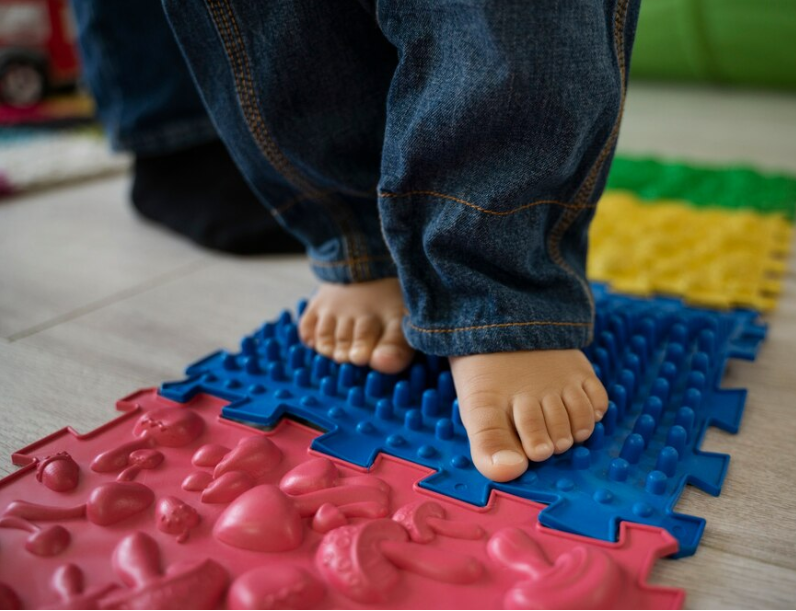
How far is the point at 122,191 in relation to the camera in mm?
1474

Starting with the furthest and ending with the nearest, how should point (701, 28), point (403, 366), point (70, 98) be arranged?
point (70, 98)
point (701, 28)
point (403, 366)

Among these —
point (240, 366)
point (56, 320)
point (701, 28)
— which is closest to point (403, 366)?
point (240, 366)

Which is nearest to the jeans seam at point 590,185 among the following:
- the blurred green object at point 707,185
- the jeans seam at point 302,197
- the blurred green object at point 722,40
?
the jeans seam at point 302,197

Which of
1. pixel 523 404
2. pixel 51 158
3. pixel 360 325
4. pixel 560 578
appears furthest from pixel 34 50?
pixel 560 578

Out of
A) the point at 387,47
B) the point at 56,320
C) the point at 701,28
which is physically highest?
the point at 701,28

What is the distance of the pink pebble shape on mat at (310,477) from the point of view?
58 cm

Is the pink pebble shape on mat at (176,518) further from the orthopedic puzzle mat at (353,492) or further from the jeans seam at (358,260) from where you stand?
the jeans seam at (358,260)

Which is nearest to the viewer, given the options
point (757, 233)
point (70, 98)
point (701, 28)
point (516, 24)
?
point (516, 24)

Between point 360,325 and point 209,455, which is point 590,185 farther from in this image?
point 209,455

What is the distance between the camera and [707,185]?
4.47 ft

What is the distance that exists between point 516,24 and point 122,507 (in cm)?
46

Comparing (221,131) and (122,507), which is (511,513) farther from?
(221,131)

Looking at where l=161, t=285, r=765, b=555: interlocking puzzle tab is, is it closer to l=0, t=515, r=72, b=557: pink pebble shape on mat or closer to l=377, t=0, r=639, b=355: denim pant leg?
l=377, t=0, r=639, b=355: denim pant leg

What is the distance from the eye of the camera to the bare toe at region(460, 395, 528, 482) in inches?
23.2
